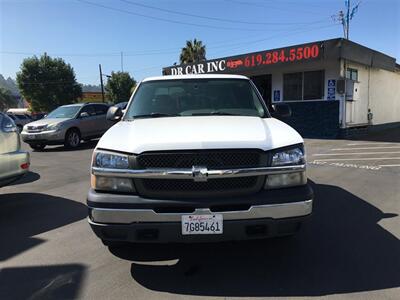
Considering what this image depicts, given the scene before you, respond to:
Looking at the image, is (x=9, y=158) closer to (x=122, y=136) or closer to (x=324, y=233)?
(x=122, y=136)

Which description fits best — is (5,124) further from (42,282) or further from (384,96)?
(384,96)

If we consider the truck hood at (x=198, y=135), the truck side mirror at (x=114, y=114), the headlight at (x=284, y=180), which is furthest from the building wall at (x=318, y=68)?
the headlight at (x=284, y=180)

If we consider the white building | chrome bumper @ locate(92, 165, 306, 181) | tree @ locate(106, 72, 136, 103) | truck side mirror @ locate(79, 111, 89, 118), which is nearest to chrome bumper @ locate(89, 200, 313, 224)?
chrome bumper @ locate(92, 165, 306, 181)

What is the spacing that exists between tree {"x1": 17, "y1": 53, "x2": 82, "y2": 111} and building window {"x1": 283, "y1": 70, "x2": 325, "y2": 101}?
38905mm

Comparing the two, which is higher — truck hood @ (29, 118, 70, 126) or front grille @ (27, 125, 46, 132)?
truck hood @ (29, 118, 70, 126)

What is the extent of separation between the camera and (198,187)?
3430 mm

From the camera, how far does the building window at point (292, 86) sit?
60.4ft

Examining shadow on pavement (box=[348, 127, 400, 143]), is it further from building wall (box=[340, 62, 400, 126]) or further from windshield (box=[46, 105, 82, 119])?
windshield (box=[46, 105, 82, 119])

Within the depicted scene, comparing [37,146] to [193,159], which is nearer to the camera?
[193,159]

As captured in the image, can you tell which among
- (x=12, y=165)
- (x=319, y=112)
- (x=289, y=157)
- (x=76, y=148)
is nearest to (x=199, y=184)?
(x=289, y=157)

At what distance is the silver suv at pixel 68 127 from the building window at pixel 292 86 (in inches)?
326

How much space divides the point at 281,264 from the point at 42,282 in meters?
2.19

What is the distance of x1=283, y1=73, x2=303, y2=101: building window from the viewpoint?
18397mm

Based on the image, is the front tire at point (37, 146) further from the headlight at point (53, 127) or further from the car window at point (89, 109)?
the car window at point (89, 109)
